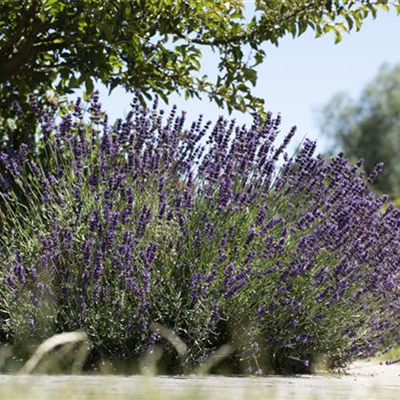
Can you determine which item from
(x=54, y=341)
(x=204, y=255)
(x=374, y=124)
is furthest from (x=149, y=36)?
(x=374, y=124)

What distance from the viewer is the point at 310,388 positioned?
4.05m

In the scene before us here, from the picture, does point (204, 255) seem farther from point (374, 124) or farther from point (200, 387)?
point (374, 124)

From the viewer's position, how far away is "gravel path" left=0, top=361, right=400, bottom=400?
9.25ft

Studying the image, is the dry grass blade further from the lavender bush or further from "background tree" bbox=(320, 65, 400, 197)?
"background tree" bbox=(320, 65, 400, 197)

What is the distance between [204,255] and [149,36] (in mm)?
2743

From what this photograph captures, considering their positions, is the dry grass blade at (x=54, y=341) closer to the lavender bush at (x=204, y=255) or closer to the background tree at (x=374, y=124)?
the lavender bush at (x=204, y=255)

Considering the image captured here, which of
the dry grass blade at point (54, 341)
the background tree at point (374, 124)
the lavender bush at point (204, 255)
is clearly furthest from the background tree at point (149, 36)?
the background tree at point (374, 124)

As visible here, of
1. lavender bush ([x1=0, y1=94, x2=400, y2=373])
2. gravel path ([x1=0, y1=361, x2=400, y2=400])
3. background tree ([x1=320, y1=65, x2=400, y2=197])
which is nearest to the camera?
gravel path ([x1=0, y1=361, x2=400, y2=400])

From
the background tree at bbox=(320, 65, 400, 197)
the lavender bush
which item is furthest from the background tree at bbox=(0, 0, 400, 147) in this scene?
the background tree at bbox=(320, 65, 400, 197)

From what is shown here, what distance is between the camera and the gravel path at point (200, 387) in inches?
111

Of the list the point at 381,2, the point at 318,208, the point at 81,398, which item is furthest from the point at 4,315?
the point at 381,2

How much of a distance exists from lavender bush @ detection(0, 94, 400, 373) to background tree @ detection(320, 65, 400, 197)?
94.8ft

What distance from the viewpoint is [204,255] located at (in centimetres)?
481

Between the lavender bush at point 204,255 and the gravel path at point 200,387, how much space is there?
350 millimetres
